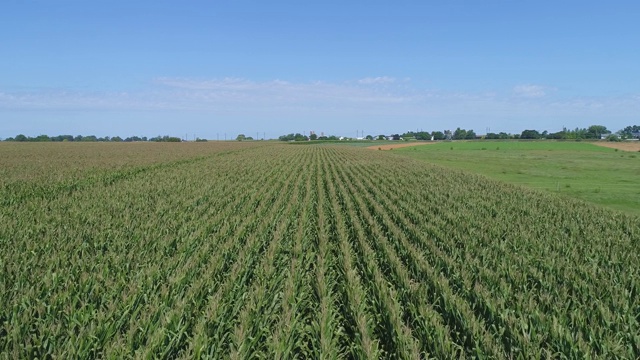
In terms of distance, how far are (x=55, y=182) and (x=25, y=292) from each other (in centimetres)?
1613

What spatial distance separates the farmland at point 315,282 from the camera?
15.0ft

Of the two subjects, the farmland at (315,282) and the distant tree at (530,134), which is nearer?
the farmland at (315,282)

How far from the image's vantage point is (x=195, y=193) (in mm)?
16859

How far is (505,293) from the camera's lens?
19.7 ft

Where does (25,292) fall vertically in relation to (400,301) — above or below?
above

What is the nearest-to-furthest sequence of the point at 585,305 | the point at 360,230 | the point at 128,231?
the point at 585,305, the point at 128,231, the point at 360,230

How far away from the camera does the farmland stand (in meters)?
4.56

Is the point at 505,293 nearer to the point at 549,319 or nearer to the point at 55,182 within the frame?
the point at 549,319

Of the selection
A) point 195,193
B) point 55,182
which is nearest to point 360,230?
point 195,193

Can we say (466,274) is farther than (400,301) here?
Yes

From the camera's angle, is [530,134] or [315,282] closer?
[315,282]

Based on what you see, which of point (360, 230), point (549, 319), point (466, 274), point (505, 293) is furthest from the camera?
point (360, 230)

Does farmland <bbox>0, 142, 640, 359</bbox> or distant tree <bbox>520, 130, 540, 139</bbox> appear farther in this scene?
distant tree <bbox>520, 130, 540, 139</bbox>

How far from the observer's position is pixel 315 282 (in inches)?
270
